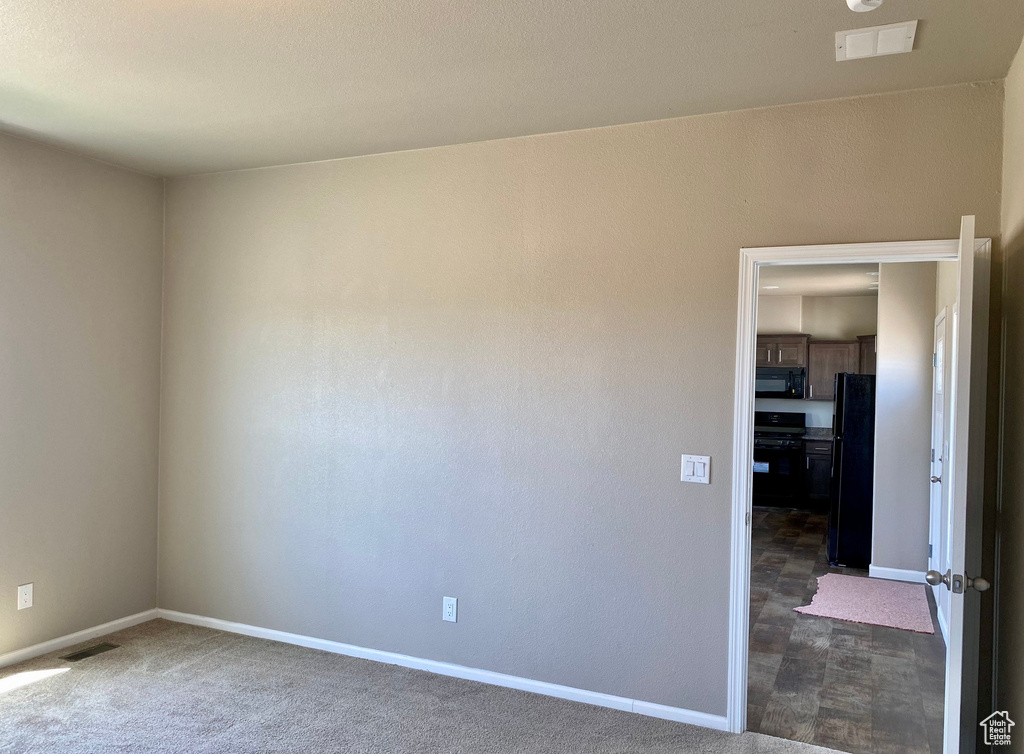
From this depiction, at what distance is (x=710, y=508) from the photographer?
3246 mm

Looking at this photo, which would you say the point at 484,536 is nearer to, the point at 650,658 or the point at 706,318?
the point at 650,658

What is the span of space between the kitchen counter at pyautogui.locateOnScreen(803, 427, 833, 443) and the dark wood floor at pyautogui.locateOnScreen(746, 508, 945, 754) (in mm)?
3536

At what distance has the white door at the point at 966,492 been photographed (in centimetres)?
225

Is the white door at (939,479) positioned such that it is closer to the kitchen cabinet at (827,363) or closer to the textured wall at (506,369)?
the textured wall at (506,369)

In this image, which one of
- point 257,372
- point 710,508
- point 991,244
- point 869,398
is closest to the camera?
point 991,244

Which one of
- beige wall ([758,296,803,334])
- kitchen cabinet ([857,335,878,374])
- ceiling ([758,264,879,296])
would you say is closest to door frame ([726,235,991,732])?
ceiling ([758,264,879,296])

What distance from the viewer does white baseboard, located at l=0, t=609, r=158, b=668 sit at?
378 centimetres

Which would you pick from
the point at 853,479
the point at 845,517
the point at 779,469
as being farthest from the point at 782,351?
the point at 845,517

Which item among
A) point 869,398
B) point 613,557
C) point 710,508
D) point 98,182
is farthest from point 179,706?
point 869,398

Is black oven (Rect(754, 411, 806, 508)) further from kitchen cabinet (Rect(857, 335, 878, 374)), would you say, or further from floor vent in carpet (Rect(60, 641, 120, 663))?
floor vent in carpet (Rect(60, 641, 120, 663))

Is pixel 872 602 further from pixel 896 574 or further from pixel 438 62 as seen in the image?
pixel 438 62

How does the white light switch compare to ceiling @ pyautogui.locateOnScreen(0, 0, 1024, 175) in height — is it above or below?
below

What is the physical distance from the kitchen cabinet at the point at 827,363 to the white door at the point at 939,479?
11.5 feet

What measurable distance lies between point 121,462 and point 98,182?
1568 mm
